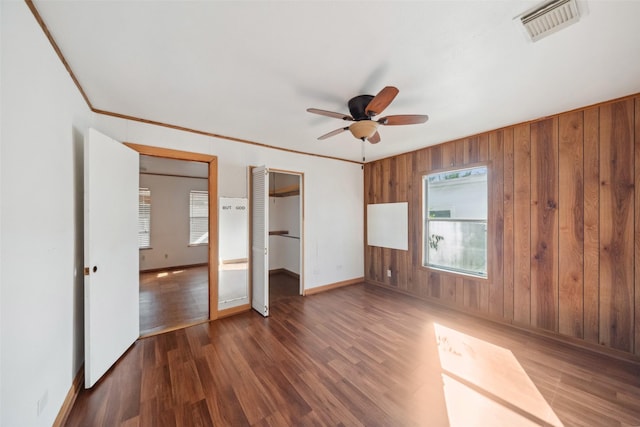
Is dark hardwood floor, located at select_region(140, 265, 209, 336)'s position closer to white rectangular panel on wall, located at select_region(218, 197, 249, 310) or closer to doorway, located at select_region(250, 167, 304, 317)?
white rectangular panel on wall, located at select_region(218, 197, 249, 310)

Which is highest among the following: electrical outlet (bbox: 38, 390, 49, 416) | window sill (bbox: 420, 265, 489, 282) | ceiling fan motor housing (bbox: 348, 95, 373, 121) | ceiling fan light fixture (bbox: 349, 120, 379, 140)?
ceiling fan motor housing (bbox: 348, 95, 373, 121)

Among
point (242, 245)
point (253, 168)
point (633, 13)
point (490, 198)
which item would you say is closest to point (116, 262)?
point (242, 245)

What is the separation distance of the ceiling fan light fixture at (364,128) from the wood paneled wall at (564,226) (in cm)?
198

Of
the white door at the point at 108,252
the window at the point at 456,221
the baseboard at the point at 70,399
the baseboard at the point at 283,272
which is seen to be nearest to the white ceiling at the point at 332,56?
the white door at the point at 108,252

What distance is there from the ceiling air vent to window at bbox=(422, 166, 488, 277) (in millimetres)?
2082

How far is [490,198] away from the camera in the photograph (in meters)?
3.10

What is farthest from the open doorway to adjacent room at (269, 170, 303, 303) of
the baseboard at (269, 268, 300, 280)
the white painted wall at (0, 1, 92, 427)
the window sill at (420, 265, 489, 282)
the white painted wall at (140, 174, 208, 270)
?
the white painted wall at (0, 1, 92, 427)

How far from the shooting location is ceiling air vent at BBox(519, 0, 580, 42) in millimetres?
1228

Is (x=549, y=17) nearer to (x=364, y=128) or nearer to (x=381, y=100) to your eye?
(x=381, y=100)

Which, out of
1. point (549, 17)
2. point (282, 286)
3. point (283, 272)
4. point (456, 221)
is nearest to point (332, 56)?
point (549, 17)

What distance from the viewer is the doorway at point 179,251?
3.05 metres

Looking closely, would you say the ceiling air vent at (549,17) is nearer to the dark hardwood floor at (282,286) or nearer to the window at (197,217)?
the dark hardwood floor at (282,286)

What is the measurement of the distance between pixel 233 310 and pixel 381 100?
10.5ft

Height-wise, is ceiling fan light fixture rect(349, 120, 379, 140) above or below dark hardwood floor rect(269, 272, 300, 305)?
above
